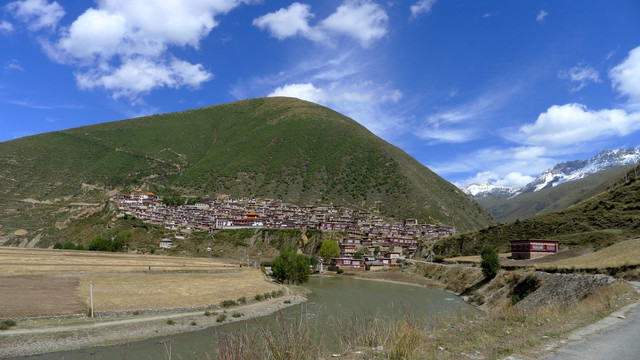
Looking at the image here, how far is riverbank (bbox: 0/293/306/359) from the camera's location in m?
22.1

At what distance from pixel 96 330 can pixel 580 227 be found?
2909 inches

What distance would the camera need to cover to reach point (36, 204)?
361 ft

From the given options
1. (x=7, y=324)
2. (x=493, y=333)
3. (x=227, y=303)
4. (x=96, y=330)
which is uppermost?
(x=493, y=333)

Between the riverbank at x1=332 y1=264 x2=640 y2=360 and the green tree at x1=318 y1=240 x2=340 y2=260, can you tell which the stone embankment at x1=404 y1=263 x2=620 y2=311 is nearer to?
the riverbank at x1=332 y1=264 x2=640 y2=360

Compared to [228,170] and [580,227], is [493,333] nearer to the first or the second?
[580,227]

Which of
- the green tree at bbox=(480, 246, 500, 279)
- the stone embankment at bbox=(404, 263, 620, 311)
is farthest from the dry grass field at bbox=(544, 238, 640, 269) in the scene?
the green tree at bbox=(480, 246, 500, 279)

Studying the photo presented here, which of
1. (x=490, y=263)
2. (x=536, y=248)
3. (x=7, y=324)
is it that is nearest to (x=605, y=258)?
(x=490, y=263)

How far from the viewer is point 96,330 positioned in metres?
25.5

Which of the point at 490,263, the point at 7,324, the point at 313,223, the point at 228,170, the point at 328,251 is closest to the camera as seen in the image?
the point at 7,324

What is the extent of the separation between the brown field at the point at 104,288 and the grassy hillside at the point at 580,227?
5074 centimetres

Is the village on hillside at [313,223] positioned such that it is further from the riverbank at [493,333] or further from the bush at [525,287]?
Answer: the riverbank at [493,333]

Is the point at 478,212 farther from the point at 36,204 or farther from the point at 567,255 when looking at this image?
the point at 36,204

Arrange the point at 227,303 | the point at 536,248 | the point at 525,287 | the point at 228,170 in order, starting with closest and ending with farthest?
1. the point at 525,287
2. the point at 227,303
3. the point at 536,248
4. the point at 228,170

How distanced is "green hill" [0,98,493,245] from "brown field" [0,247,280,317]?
73.8 metres
